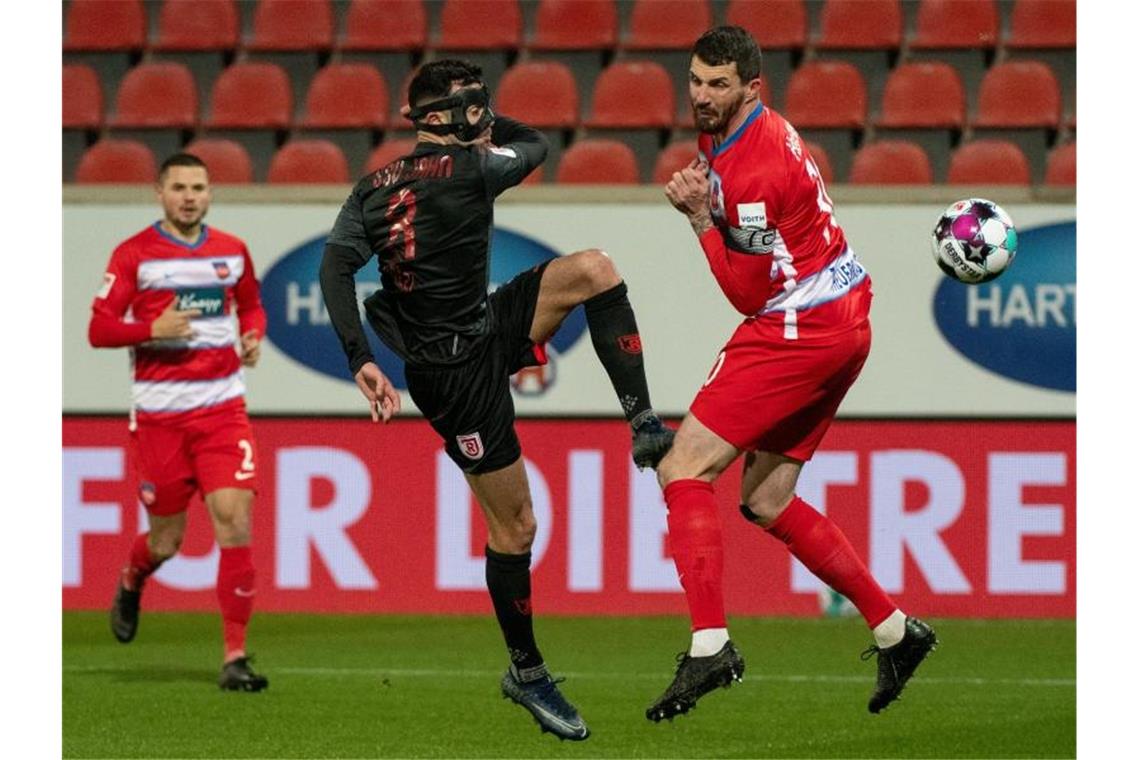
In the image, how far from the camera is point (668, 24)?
43.5 ft

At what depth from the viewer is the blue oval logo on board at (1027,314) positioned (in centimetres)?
1083

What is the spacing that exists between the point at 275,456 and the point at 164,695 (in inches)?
113

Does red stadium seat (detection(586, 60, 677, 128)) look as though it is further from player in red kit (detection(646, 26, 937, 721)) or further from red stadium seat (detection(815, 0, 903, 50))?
player in red kit (detection(646, 26, 937, 721))

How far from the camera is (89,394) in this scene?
37.2 feet

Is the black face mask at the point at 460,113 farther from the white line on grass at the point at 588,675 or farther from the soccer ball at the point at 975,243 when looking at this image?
the white line on grass at the point at 588,675

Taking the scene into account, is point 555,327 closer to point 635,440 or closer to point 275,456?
point 635,440

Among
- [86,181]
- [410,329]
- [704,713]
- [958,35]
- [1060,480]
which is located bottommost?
[704,713]

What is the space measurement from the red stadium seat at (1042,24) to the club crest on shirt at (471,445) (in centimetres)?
764

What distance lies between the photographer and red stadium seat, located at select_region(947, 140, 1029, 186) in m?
11.9

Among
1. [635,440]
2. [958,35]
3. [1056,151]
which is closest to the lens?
[635,440]

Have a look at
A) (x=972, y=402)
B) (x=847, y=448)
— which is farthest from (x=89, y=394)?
(x=972, y=402)

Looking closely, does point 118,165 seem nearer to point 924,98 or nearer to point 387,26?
point 387,26

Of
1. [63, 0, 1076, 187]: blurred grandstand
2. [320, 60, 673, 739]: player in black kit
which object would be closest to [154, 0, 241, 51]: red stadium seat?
[63, 0, 1076, 187]: blurred grandstand

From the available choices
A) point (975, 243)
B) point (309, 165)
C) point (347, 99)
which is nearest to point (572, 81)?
point (347, 99)
